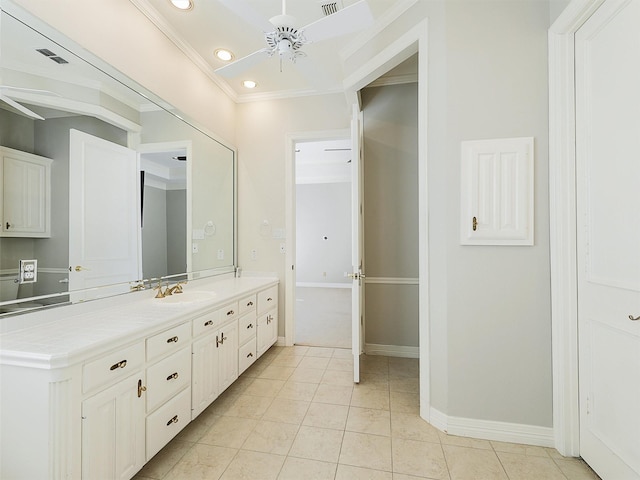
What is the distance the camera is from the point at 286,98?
11.5 feet

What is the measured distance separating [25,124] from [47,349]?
1.07m

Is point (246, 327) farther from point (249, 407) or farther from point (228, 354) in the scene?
point (249, 407)

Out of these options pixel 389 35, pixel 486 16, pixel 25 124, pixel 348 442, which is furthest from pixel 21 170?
pixel 486 16

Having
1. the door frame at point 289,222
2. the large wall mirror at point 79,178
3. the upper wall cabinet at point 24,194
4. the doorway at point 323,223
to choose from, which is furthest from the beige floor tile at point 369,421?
the doorway at point 323,223

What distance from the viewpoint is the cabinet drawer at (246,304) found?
2.57 metres

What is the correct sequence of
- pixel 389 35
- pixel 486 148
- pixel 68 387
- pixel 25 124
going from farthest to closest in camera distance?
pixel 389 35 < pixel 486 148 < pixel 25 124 < pixel 68 387

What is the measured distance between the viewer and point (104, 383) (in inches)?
51.6

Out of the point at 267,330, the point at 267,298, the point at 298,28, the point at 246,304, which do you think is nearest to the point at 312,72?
the point at 298,28

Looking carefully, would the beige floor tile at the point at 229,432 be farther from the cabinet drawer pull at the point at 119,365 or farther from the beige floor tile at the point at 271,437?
the cabinet drawer pull at the point at 119,365

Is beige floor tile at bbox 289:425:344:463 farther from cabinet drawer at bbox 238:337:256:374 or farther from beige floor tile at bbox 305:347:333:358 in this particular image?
beige floor tile at bbox 305:347:333:358

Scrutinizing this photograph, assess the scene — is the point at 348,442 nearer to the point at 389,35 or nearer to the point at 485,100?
the point at 485,100

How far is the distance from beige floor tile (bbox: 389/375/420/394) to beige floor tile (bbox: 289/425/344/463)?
2.58 feet

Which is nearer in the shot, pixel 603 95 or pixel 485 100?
pixel 603 95

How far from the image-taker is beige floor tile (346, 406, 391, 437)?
6.41 ft
